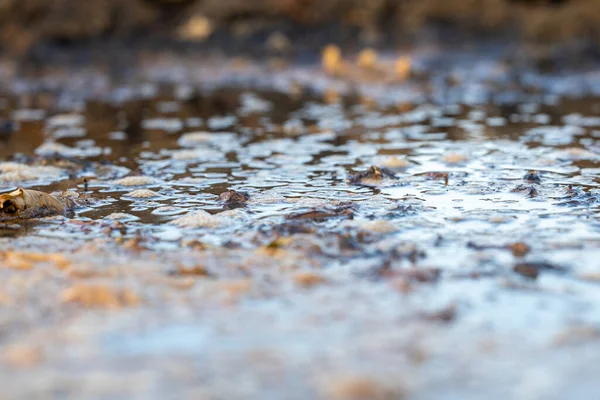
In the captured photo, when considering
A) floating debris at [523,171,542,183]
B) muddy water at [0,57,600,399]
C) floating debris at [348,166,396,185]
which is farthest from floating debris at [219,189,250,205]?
floating debris at [523,171,542,183]

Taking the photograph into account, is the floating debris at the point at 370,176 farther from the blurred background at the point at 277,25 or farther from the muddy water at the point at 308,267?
the blurred background at the point at 277,25

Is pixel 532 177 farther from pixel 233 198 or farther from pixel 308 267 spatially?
pixel 308 267

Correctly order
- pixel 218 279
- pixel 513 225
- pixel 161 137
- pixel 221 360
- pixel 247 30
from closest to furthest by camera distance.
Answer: pixel 221 360 → pixel 218 279 → pixel 513 225 → pixel 161 137 → pixel 247 30

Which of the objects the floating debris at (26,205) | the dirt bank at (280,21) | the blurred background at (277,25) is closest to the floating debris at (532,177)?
the floating debris at (26,205)

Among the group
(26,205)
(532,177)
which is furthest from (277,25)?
(26,205)

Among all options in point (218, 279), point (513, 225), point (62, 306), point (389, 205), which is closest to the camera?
point (62, 306)

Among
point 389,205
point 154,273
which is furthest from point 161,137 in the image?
point 154,273

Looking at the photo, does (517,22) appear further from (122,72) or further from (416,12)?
(122,72)

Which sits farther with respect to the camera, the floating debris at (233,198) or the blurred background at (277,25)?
the blurred background at (277,25)
